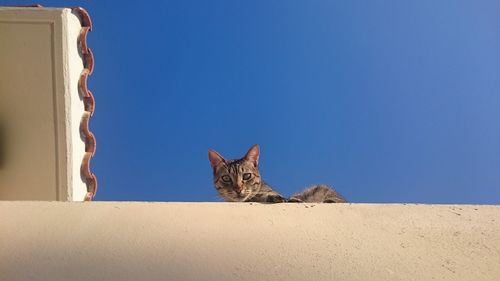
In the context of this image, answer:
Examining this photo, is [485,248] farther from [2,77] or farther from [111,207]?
[2,77]

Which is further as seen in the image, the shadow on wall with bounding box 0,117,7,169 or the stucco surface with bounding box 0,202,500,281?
the shadow on wall with bounding box 0,117,7,169

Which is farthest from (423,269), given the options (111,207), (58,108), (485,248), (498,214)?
(58,108)

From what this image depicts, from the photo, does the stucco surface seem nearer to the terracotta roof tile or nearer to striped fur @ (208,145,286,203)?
the terracotta roof tile

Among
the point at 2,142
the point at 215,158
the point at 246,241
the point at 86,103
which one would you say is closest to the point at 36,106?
the point at 2,142

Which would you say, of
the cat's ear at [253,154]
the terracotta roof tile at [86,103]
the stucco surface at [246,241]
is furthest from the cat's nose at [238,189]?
the stucco surface at [246,241]

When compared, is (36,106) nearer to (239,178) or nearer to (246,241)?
(239,178)

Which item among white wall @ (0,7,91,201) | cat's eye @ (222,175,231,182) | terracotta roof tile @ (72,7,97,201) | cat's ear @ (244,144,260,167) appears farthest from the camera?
cat's ear @ (244,144,260,167)

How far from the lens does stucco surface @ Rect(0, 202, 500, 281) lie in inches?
46.3

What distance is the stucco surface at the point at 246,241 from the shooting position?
117 centimetres

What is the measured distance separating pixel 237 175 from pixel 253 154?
0.24m

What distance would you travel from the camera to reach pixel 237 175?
332cm

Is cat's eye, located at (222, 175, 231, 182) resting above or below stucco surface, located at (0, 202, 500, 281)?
above

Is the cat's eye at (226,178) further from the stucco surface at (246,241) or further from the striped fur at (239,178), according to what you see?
the stucco surface at (246,241)

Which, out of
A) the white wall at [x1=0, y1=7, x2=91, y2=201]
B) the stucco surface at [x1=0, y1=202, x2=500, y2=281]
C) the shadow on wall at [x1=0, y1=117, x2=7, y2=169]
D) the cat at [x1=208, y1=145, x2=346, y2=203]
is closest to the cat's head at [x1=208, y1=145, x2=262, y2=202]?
the cat at [x1=208, y1=145, x2=346, y2=203]
